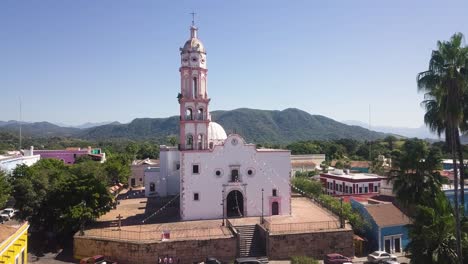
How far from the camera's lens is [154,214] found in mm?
33250

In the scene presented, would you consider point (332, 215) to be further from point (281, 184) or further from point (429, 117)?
point (429, 117)

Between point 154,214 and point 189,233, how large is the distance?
739 centimetres

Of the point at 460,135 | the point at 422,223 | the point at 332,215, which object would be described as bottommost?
the point at 332,215

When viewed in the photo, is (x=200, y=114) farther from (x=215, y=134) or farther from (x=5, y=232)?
(x=5, y=232)

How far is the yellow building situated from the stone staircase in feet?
43.6

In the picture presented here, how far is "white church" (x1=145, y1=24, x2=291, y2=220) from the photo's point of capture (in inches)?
1244

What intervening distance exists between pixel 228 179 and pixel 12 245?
713 inches

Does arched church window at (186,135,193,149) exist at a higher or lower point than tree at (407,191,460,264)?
higher

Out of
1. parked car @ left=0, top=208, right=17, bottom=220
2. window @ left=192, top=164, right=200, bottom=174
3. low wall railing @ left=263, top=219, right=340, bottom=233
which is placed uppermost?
window @ left=192, top=164, right=200, bottom=174

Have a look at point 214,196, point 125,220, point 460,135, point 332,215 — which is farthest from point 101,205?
point 460,135

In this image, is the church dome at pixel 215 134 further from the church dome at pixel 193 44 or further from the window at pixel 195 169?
the church dome at pixel 193 44

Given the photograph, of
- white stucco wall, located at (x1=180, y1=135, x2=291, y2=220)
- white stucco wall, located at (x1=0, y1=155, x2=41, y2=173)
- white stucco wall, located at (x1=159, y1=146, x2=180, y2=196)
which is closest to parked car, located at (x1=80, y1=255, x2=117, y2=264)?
white stucco wall, located at (x1=180, y1=135, x2=291, y2=220)

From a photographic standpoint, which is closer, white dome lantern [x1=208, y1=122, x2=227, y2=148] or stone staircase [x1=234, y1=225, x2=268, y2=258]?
stone staircase [x1=234, y1=225, x2=268, y2=258]

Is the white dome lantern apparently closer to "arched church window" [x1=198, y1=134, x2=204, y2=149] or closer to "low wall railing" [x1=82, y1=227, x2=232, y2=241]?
"arched church window" [x1=198, y1=134, x2=204, y2=149]
